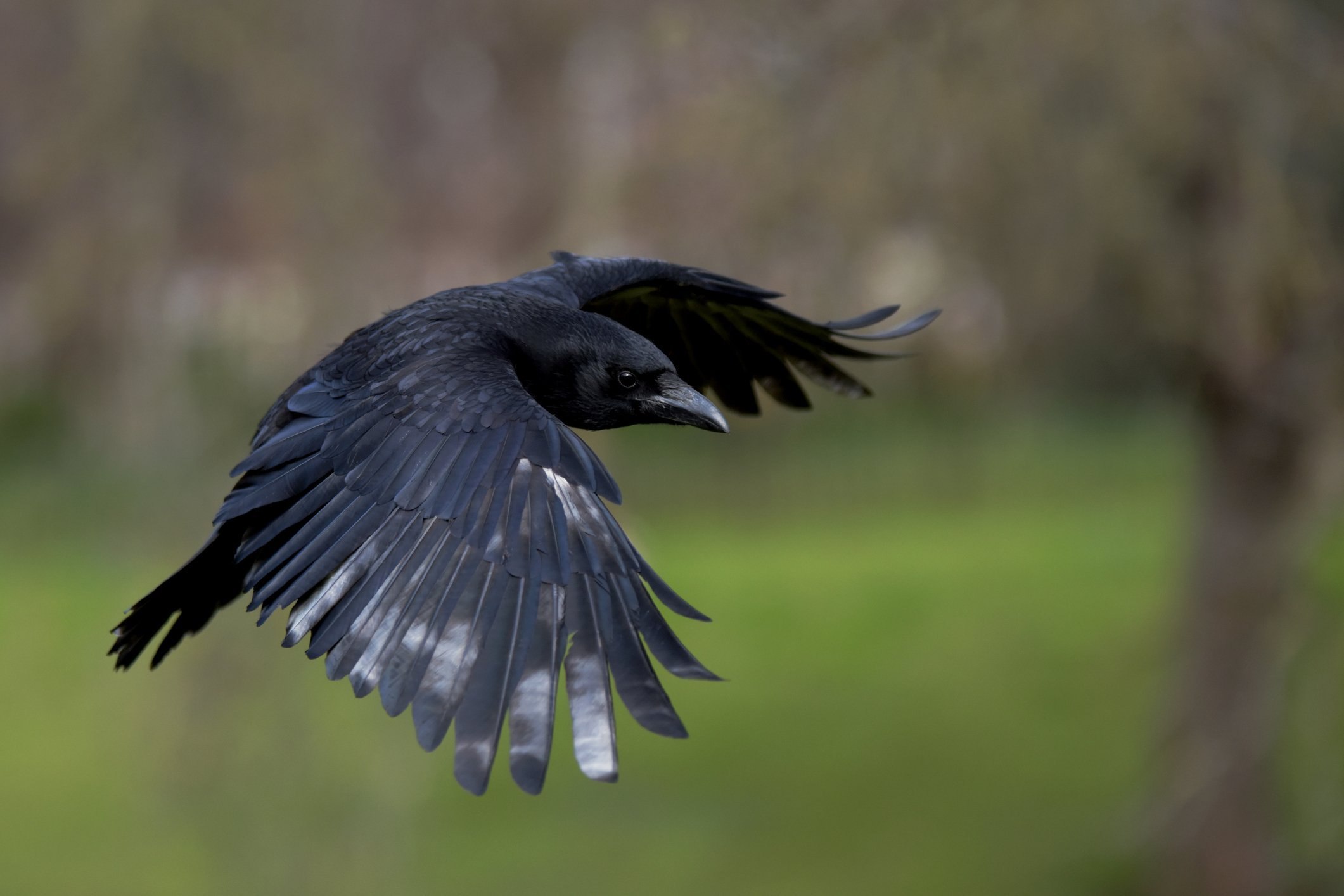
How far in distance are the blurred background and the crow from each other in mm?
3548

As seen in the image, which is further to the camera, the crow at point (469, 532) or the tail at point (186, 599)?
the tail at point (186, 599)

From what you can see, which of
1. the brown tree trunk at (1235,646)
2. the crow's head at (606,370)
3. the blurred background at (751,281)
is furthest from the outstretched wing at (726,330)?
the brown tree trunk at (1235,646)

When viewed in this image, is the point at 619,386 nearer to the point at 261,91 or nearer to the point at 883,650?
the point at 261,91

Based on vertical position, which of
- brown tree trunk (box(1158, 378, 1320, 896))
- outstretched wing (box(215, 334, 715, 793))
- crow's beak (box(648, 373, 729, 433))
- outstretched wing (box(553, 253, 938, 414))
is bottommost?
outstretched wing (box(215, 334, 715, 793))

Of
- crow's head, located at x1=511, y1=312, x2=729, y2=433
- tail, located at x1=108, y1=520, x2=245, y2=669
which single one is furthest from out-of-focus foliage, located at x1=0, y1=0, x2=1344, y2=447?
tail, located at x1=108, y1=520, x2=245, y2=669

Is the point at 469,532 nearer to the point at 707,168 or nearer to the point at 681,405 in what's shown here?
the point at 681,405

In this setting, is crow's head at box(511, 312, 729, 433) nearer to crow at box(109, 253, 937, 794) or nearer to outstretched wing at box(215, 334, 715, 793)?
crow at box(109, 253, 937, 794)

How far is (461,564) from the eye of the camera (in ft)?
8.95

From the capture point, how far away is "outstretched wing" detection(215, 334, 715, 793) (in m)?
2.42

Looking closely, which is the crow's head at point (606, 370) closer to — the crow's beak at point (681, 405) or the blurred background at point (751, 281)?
the crow's beak at point (681, 405)

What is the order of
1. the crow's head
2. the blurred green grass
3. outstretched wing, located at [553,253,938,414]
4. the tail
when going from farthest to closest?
1. the blurred green grass
2. outstretched wing, located at [553,253,938,414]
3. the crow's head
4. the tail

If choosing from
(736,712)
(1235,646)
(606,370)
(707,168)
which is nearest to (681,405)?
(606,370)

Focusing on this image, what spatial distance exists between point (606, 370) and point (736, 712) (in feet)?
33.6

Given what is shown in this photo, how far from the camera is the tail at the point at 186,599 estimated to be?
135 inches
